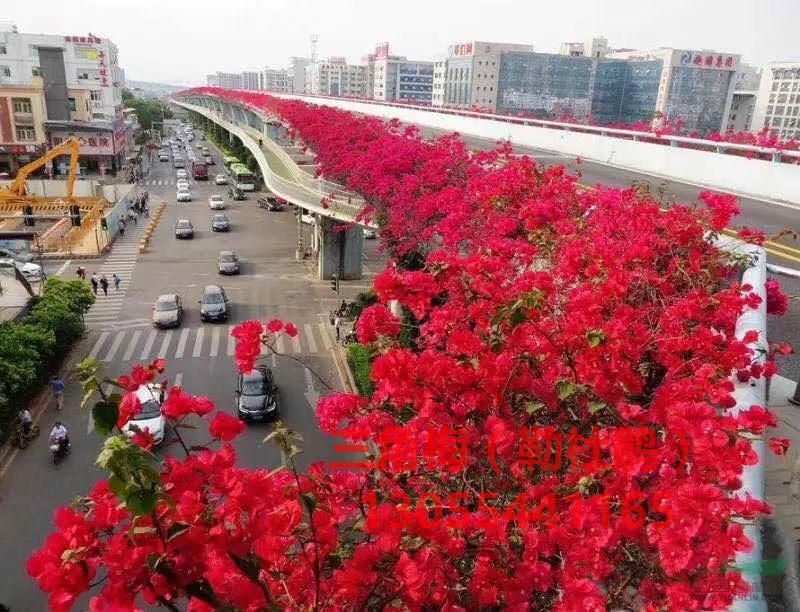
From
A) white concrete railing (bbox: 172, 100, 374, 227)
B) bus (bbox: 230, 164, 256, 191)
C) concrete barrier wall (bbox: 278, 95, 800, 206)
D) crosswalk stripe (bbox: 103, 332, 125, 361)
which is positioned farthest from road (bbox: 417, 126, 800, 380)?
bus (bbox: 230, 164, 256, 191)

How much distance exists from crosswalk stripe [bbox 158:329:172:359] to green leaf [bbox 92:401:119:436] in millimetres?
17104

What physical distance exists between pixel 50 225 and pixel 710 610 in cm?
4434

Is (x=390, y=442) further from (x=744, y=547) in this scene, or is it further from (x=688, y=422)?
(x=744, y=547)

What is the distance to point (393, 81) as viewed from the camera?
14000 centimetres

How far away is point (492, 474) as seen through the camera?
4973mm

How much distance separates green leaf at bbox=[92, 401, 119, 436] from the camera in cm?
276

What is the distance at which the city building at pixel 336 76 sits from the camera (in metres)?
158

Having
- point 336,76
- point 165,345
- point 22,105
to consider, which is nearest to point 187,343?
point 165,345

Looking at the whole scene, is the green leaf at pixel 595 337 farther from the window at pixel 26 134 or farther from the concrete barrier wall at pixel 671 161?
the window at pixel 26 134

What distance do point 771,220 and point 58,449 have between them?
56.1ft

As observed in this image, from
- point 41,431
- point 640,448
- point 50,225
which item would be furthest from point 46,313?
point 50,225

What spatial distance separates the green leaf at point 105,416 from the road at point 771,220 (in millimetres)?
7954

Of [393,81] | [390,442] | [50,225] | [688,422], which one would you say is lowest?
[50,225]

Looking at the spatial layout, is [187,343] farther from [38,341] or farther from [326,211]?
[326,211]
